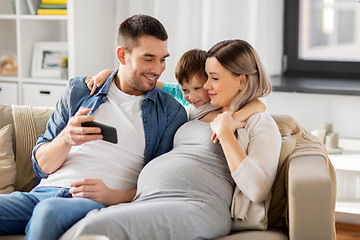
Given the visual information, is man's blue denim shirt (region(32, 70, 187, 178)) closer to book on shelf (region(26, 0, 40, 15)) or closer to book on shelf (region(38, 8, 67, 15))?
book on shelf (region(38, 8, 67, 15))

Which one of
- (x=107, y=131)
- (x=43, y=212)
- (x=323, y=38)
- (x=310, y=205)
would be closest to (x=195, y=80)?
(x=107, y=131)

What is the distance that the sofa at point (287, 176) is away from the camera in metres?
1.69

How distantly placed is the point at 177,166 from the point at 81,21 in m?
1.94

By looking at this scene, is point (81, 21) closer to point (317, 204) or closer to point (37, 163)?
point (37, 163)

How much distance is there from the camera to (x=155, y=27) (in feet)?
6.75

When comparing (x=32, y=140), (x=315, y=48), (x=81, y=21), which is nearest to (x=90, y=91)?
(x=32, y=140)

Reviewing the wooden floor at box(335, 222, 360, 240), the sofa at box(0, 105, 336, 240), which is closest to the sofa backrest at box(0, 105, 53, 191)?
the sofa at box(0, 105, 336, 240)

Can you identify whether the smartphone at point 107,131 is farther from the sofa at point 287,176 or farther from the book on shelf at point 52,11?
the book on shelf at point 52,11

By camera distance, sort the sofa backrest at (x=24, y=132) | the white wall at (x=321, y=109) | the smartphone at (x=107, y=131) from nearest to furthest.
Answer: the smartphone at (x=107, y=131)
the sofa backrest at (x=24, y=132)
the white wall at (x=321, y=109)

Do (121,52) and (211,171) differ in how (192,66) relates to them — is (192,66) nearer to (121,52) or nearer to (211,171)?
(121,52)

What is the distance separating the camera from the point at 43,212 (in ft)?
5.43

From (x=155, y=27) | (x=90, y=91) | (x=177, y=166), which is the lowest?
(x=177, y=166)

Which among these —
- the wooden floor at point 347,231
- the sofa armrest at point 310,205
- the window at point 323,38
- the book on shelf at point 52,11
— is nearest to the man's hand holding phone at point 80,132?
the sofa armrest at point 310,205

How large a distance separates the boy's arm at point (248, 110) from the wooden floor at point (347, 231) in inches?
49.2
